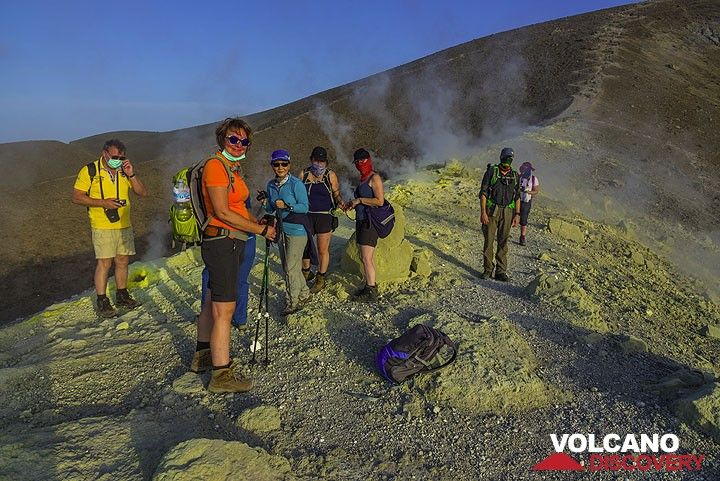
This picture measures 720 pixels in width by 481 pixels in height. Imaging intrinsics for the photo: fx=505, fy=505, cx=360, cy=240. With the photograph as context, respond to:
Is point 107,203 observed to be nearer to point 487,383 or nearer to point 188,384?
point 188,384

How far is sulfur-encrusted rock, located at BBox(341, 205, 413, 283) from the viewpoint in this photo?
589 centimetres

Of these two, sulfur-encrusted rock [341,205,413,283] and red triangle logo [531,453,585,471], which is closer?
red triangle logo [531,453,585,471]

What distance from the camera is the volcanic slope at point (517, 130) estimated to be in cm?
1381

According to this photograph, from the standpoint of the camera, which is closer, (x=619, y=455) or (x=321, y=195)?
(x=619, y=455)

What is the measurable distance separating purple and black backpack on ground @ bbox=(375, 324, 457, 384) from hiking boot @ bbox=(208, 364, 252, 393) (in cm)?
108

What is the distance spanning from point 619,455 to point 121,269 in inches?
197

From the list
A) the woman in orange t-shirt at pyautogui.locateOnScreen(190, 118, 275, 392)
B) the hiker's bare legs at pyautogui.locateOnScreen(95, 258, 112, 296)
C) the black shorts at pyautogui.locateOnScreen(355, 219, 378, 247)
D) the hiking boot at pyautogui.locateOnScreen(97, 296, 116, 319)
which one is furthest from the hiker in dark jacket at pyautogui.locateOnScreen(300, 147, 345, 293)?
the hiking boot at pyautogui.locateOnScreen(97, 296, 116, 319)

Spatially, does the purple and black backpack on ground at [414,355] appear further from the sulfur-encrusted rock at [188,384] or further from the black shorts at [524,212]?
the black shorts at [524,212]

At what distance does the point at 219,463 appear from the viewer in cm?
268

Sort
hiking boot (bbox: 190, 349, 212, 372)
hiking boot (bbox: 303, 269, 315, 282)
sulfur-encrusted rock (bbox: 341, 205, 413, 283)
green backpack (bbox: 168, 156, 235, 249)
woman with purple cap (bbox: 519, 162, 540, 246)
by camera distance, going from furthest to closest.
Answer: woman with purple cap (bbox: 519, 162, 540, 246), hiking boot (bbox: 303, 269, 315, 282), sulfur-encrusted rock (bbox: 341, 205, 413, 283), hiking boot (bbox: 190, 349, 212, 372), green backpack (bbox: 168, 156, 235, 249)

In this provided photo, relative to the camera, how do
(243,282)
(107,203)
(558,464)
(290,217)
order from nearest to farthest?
(558,464)
(243,282)
(290,217)
(107,203)

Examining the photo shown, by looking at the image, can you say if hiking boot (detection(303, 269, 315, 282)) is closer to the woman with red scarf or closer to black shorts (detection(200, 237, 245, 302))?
the woman with red scarf

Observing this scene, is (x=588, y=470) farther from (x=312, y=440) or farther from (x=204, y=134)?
(x=204, y=134)

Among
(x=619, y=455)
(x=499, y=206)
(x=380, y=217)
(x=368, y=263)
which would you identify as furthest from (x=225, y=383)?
(x=499, y=206)
